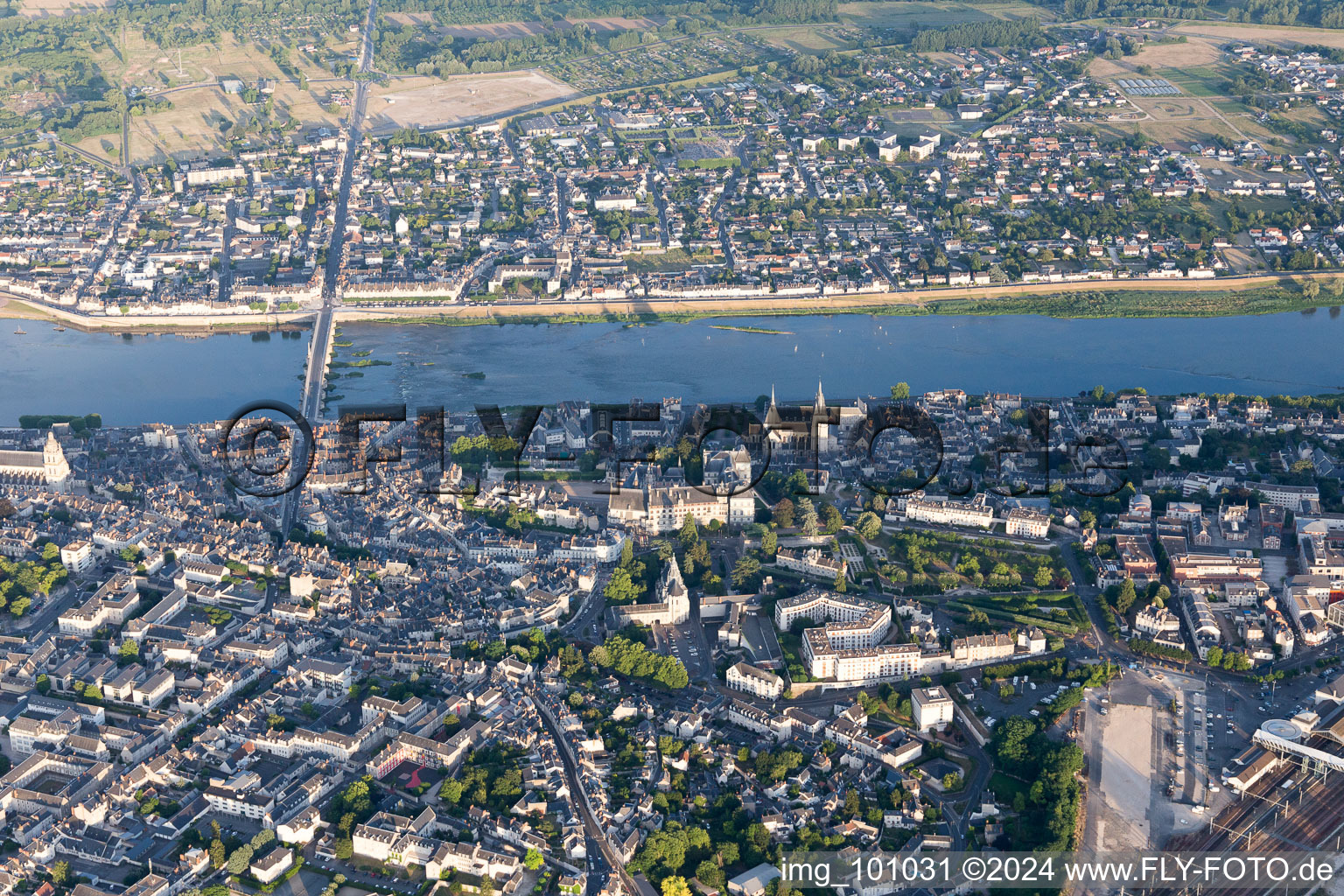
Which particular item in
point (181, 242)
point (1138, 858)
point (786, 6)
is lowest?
point (1138, 858)

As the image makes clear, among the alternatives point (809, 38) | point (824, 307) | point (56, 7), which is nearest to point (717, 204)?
point (824, 307)

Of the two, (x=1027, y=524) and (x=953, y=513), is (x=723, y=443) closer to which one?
(x=953, y=513)

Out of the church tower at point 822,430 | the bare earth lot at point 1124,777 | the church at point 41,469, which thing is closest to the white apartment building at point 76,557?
the church at point 41,469

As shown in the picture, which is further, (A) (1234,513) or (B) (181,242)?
(B) (181,242)

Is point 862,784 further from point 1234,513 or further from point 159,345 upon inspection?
point 159,345

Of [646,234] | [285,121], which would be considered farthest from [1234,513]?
[285,121]

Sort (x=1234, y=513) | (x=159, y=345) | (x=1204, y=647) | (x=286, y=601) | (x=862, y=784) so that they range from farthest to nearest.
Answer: (x=159, y=345)
(x=1234, y=513)
(x=286, y=601)
(x=1204, y=647)
(x=862, y=784)
